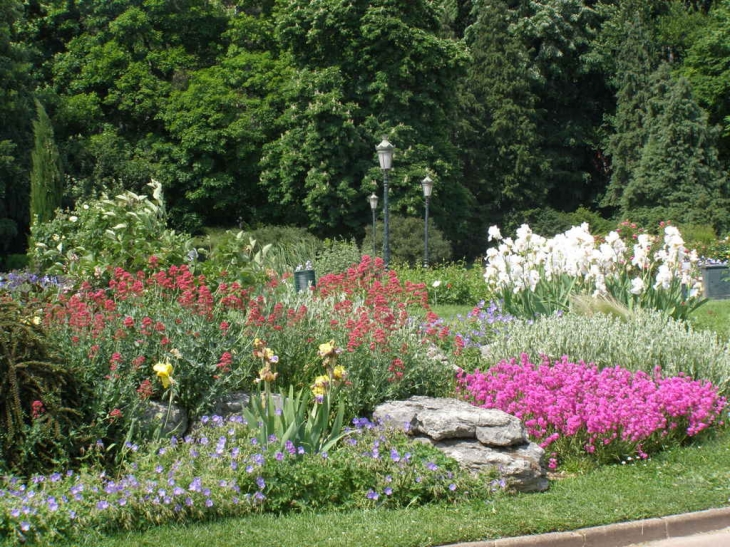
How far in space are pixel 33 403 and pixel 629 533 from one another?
3.62 m

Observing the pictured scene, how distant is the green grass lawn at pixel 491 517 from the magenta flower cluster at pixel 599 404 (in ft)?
0.98

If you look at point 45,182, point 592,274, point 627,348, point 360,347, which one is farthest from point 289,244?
point 360,347

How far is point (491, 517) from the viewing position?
4.77 metres

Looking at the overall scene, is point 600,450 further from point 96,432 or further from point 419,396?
point 96,432

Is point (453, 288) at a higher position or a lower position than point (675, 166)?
lower

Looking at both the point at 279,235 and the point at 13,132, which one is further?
the point at 279,235

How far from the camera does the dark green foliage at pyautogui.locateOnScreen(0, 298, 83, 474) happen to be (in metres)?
5.00

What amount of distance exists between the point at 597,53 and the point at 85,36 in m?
21.0

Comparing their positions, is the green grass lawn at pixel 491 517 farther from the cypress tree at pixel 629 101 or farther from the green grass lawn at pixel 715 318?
the cypress tree at pixel 629 101

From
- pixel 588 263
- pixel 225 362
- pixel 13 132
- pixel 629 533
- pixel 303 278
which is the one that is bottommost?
pixel 629 533

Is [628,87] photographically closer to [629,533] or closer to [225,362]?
[225,362]

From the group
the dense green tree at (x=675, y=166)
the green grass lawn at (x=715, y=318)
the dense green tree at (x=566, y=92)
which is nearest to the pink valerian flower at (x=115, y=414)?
the green grass lawn at (x=715, y=318)

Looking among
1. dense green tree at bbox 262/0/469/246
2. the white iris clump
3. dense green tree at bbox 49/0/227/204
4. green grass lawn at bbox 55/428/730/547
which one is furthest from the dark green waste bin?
dense green tree at bbox 49/0/227/204

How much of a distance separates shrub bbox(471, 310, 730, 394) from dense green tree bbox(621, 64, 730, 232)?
24.6 metres
